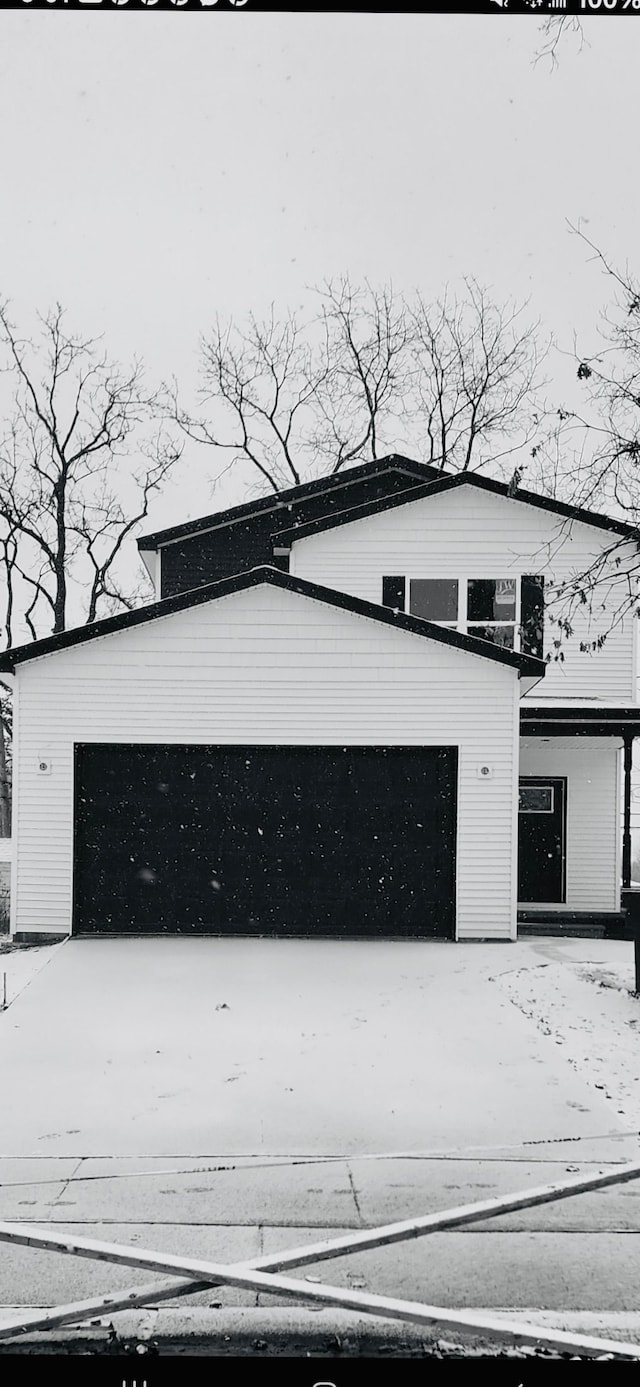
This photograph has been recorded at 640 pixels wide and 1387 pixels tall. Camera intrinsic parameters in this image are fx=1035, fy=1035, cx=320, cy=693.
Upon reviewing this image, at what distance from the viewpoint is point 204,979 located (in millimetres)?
10531

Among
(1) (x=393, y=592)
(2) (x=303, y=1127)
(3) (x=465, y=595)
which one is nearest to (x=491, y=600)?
(3) (x=465, y=595)

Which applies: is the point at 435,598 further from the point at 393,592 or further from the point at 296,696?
the point at 296,696

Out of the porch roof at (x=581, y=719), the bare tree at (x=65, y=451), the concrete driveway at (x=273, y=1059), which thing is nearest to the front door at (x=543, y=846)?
the porch roof at (x=581, y=719)

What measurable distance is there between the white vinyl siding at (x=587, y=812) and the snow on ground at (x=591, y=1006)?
12.0 ft

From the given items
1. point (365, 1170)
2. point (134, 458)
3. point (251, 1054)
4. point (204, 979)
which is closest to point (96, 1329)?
point (365, 1170)

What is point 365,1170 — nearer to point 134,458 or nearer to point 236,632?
point 236,632

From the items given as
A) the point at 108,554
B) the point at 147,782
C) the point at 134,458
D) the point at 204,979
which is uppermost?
the point at 134,458

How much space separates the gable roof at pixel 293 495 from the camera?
18656 mm

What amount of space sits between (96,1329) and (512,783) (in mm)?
9519

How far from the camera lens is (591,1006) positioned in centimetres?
949

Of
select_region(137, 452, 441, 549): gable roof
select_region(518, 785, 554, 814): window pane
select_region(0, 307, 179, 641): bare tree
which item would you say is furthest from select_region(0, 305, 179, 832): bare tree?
select_region(518, 785, 554, 814): window pane

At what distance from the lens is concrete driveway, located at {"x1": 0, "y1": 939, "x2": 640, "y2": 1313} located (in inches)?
184

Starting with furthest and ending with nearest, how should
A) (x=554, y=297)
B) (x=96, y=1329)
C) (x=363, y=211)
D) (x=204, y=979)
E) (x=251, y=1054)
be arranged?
(x=554, y=297), (x=363, y=211), (x=204, y=979), (x=251, y=1054), (x=96, y=1329)

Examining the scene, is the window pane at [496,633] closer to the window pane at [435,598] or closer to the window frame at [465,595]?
the window frame at [465,595]
